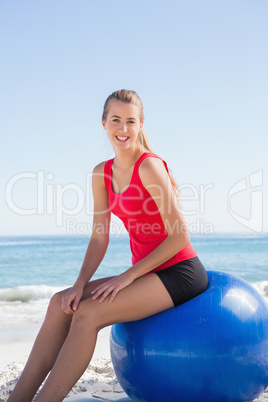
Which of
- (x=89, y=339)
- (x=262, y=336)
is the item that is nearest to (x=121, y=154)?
(x=89, y=339)

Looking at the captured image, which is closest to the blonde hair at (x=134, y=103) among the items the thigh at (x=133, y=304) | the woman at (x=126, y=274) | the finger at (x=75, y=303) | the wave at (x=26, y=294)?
the woman at (x=126, y=274)

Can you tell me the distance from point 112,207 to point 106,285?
0.62 m

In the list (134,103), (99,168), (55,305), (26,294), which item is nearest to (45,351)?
(55,305)

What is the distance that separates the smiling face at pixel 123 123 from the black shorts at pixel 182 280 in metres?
0.83

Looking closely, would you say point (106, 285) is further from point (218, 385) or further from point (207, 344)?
point (218, 385)

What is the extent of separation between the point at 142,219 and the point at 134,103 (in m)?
0.74

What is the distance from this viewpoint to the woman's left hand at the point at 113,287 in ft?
7.57

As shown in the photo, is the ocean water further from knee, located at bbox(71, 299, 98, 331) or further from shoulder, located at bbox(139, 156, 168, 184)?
shoulder, located at bbox(139, 156, 168, 184)

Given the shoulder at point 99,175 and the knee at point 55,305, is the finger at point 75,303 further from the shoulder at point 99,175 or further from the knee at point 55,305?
the shoulder at point 99,175

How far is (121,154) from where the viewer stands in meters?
2.80

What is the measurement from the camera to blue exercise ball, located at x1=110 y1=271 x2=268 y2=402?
2.33m

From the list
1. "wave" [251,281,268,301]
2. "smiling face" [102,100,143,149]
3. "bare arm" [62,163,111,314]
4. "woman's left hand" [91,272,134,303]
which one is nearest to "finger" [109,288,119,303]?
"woman's left hand" [91,272,134,303]

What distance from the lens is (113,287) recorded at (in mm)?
2334

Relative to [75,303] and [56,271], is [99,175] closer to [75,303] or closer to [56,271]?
[75,303]
